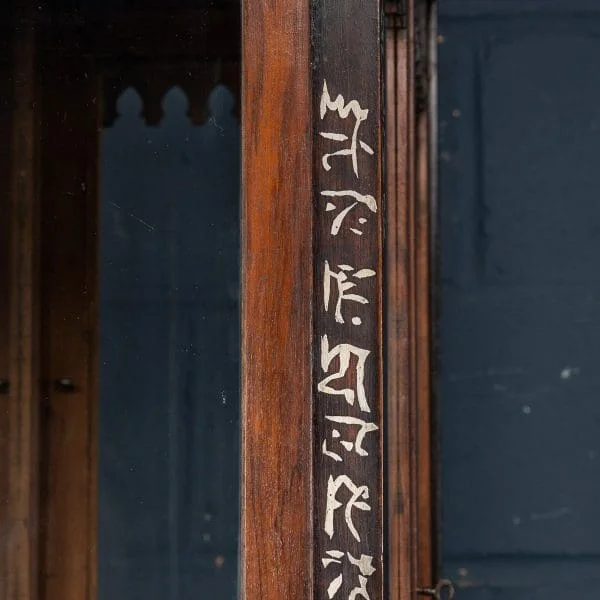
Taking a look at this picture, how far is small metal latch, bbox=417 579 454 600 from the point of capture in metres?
0.95

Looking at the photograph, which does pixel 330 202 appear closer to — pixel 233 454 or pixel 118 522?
pixel 233 454

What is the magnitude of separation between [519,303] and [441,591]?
13.3 inches

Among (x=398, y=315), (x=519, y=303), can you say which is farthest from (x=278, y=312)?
(x=519, y=303)

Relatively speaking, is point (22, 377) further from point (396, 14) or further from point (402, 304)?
point (396, 14)

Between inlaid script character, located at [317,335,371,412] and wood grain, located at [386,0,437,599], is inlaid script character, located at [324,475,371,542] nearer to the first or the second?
inlaid script character, located at [317,335,371,412]

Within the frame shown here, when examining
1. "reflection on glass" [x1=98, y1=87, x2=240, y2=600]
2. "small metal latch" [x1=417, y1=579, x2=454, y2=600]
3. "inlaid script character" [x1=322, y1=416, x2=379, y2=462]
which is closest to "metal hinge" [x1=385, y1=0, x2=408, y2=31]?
"reflection on glass" [x1=98, y1=87, x2=240, y2=600]

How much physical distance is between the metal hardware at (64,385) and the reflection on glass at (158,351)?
31mm

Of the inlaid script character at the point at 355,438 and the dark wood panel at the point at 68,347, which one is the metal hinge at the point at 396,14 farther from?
the inlaid script character at the point at 355,438

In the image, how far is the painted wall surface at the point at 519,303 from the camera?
1137 millimetres

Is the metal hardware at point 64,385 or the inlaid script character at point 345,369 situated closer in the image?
the inlaid script character at point 345,369

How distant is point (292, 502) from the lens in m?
0.64

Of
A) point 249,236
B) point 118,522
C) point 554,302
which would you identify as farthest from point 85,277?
point 554,302

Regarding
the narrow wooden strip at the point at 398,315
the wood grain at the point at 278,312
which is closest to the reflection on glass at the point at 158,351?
the narrow wooden strip at the point at 398,315

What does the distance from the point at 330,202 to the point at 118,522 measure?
47 centimetres
